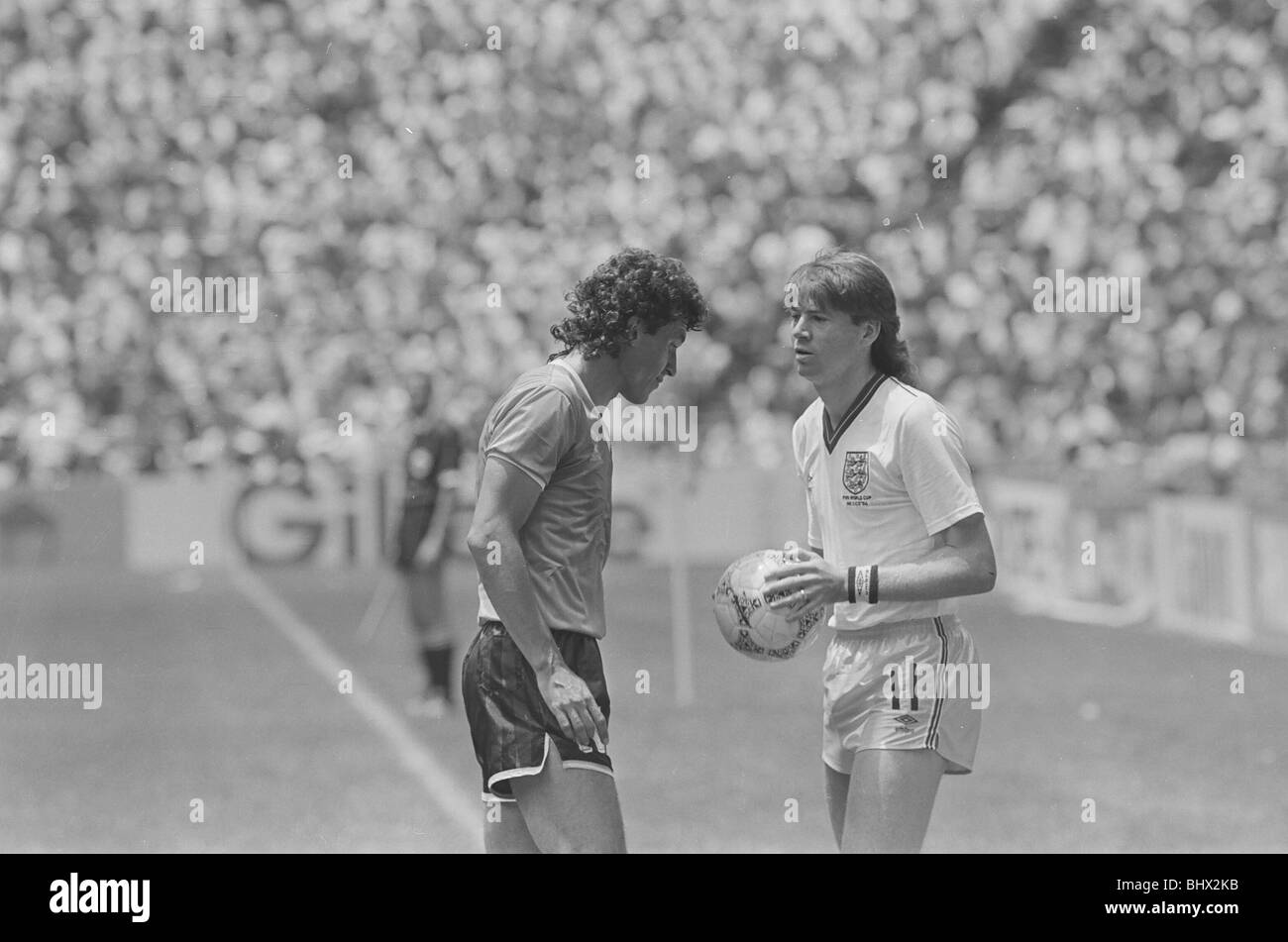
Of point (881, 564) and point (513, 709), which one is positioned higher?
point (881, 564)

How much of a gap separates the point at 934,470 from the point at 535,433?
874 mm

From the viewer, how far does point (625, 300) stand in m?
3.90

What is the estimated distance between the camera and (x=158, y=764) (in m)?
8.58

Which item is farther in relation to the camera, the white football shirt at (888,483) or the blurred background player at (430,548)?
the blurred background player at (430,548)

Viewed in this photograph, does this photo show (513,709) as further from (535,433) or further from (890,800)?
(890,800)

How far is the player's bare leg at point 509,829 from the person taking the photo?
3.97 metres

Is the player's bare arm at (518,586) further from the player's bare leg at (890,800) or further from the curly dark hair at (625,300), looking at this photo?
the player's bare leg at (890,800)

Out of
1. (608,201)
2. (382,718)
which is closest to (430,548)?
(382,718)

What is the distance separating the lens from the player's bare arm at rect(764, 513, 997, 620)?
394 cm

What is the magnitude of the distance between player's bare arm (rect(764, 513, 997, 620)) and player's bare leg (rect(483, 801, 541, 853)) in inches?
29.0

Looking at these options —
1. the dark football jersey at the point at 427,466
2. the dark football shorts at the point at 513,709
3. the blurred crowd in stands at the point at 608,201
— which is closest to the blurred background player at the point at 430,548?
the dark football jersey at the point at 427,466

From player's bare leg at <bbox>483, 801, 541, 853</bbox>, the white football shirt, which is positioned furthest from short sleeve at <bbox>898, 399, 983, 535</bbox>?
player's bare leg at <bbox>483, 801, 541, 853</bbox>
